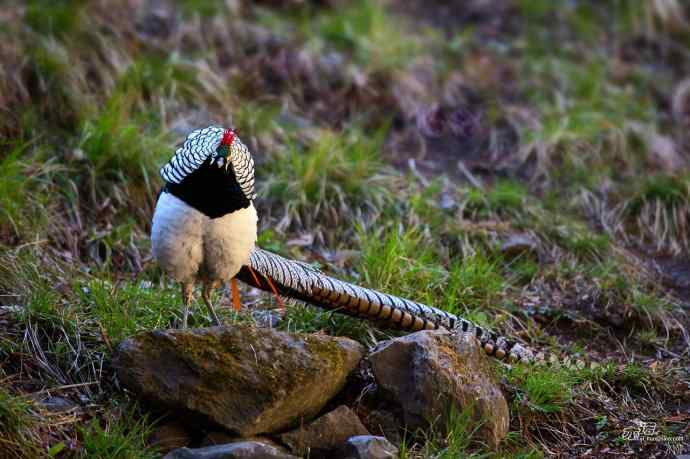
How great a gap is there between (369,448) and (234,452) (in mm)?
497

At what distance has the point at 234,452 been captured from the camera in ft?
9.72

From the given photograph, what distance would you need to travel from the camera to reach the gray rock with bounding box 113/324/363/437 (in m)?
3.24

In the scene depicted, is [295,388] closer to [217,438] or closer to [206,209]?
[217,438]

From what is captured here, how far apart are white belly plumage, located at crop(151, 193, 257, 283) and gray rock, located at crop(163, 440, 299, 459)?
70 cm

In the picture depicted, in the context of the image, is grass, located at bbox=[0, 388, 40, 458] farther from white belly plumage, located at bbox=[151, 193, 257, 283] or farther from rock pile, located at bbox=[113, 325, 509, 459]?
white belly plumage, located at bbox=[151, 193, 257, 283]

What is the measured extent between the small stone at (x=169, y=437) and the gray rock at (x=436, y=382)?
0.78m


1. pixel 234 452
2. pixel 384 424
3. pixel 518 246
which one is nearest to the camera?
pixel 234 452

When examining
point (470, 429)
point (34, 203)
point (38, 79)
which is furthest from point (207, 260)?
point (38, 79)

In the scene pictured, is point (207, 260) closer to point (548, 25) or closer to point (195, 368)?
point (195, 368)

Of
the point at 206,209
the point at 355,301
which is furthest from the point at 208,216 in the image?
the point at 355,301

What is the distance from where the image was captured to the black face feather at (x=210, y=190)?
10.5ft

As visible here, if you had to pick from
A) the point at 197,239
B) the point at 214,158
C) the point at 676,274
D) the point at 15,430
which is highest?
the point at 214,158

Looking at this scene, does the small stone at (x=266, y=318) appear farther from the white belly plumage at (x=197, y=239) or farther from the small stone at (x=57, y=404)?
the small stone at (x=57, y=404)

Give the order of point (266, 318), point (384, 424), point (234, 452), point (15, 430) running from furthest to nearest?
1. point (266, 318)
2. point (384, 424)
3. point (15, 430)
4. point (234, 452)
